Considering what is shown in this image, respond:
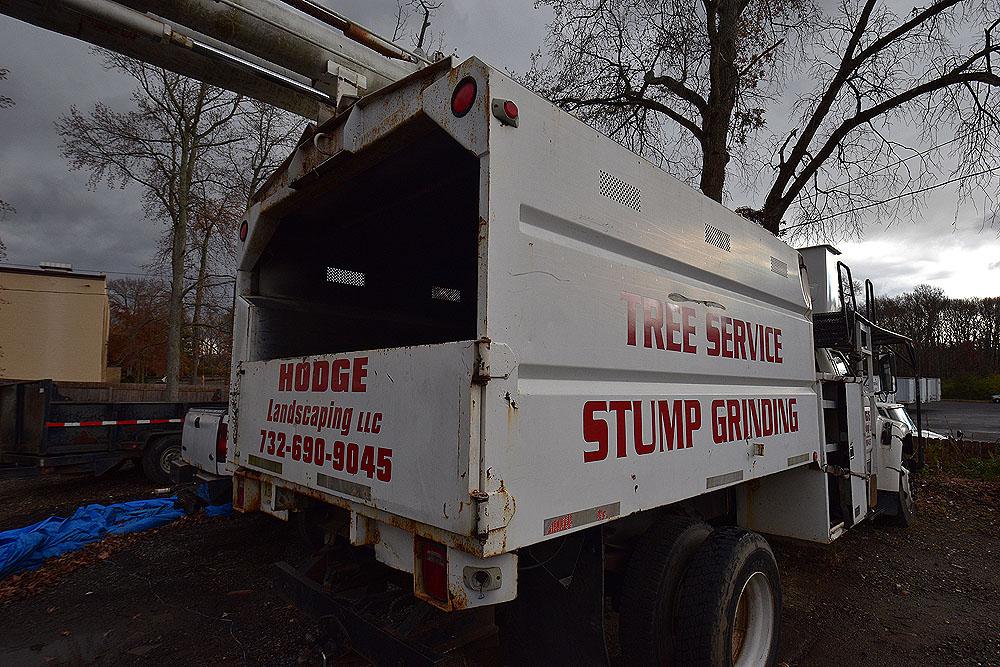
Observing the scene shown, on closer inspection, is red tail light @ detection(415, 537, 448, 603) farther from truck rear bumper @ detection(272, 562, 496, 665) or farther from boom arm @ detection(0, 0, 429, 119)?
boom arm @ detection(0, 0, 429, 119)

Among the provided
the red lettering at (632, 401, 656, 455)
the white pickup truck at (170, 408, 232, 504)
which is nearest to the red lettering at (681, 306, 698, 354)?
the red lettering at (632, 401, 656, 455)

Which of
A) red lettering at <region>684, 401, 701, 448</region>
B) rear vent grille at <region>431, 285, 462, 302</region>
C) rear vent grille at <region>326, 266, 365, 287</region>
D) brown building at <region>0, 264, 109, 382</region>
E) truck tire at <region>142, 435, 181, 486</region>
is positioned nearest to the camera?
red lettering at <region>684, 401, 701, 448</region>

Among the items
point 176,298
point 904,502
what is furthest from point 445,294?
point 176,298

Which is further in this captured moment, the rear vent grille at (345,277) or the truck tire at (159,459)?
the truck tire at (159,459)

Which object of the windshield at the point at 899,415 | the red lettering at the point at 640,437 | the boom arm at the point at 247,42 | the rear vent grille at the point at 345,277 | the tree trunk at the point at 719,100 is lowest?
the windshield at the point at 899,415

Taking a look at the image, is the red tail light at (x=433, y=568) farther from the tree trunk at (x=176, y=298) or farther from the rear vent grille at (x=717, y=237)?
the tree trunk at (x=176, y=298)

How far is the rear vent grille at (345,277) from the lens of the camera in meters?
3.98

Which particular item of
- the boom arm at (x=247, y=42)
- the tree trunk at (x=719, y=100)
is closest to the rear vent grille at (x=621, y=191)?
the boom arm at (x=247, y=42)

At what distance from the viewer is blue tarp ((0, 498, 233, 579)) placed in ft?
17.1

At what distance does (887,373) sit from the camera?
611cm

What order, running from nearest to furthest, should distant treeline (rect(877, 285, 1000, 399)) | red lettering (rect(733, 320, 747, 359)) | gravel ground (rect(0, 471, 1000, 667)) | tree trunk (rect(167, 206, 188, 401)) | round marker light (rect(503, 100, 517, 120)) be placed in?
1. round marker light (rect(503, 100, 517, 120))
2. red lettering (rect(733, 320, 747, 359))
3. gravel ground (rect(0, 471, 1000, 667))
4. tree trunk (rect(167, 206, 188, 401))
5. distant treeline (rect(877, 285, 1000, 399))

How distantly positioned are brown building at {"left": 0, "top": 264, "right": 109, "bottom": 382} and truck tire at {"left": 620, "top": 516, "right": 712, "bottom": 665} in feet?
70.4

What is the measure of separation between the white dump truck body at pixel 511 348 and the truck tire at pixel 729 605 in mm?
328

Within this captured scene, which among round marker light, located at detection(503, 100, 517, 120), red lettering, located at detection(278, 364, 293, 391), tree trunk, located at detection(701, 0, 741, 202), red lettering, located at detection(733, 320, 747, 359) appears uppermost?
tree trunk, located at detection(701, 0, 741, 202)
